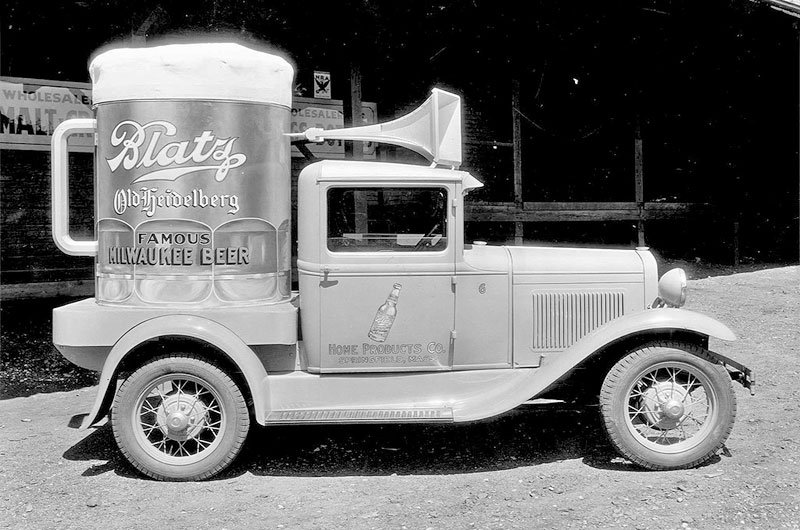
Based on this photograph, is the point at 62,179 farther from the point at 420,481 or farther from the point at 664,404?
the point at 664,404

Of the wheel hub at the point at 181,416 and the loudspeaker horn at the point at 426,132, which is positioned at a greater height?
the loudspeaker horn at the point at 426,132

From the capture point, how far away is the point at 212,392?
4.05 m

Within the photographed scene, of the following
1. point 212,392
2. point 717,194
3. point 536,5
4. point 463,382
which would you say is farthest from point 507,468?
point 717,194

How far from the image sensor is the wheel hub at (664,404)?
4.04 metres

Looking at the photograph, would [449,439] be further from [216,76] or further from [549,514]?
[216,76]

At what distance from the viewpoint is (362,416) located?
13.3 ft

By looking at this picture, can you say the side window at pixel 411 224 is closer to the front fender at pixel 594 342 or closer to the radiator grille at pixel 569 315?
the radiator grille at pixel 569 315

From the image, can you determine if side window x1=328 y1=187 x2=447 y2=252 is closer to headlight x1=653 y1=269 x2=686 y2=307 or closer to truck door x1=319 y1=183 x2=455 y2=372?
truck door x1=319 y1=183 x2=455 y2=372

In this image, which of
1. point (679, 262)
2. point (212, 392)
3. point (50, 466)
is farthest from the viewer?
point (679, 262)

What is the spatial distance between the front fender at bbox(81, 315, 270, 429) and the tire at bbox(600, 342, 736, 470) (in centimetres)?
178

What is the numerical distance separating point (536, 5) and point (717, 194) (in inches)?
175

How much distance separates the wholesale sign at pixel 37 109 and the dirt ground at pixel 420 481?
324 cm

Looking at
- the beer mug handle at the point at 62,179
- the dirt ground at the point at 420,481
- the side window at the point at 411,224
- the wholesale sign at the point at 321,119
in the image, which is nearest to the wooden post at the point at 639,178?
the wholesale sign at the point at 321,119

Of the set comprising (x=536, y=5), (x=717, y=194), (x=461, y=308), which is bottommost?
(x=461, y=308)
